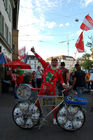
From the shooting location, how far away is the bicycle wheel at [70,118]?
4.06 metres

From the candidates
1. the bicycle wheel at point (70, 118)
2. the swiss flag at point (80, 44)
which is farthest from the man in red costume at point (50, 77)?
the swiss flag at point (80, 44)

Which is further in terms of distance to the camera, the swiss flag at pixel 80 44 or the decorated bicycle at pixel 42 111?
the swiss flag at pixel 80 44

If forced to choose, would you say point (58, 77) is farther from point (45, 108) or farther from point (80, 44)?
point (80, 44)

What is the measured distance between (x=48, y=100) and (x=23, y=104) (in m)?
0.61

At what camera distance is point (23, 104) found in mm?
4180

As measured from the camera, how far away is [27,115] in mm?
4152

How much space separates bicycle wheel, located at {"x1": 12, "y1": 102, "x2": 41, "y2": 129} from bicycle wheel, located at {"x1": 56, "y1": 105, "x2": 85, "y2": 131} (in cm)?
52

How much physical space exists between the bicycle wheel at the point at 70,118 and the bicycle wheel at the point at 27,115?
1.71ft

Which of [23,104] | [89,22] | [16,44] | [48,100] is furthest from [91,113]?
[16,44]

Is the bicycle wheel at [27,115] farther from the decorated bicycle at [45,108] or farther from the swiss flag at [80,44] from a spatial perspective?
the swiss flag at [80,44]

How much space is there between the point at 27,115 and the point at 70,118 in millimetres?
1018

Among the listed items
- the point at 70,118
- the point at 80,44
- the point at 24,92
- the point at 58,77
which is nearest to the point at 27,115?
the point at 24,92

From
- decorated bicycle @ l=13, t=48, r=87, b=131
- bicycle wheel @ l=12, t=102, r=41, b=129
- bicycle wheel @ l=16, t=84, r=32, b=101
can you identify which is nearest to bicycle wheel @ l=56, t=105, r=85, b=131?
decorated bicycle @ l=13, t=48, r=87, b=131

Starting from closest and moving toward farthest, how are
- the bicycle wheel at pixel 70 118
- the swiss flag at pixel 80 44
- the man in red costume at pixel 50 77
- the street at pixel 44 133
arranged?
the street at pixel 44 133 → the bicycle wheel at pixel 70 118 → the man in red costume at pixel 50 77 → the swiss flag at pixel 80 44
